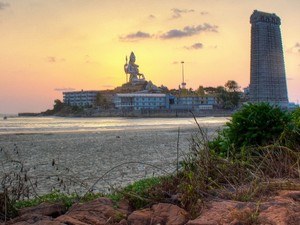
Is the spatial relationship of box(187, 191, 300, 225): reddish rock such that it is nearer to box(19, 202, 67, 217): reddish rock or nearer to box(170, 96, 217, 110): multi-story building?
box(19, 202, 67, 217): reddish rock

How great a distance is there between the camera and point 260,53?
15475 centimetres

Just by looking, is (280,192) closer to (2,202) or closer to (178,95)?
(2,202)

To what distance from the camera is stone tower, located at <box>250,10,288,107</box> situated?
506 feet

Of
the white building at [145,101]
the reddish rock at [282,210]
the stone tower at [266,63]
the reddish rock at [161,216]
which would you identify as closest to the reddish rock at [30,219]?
the reddish rock at [161,216]

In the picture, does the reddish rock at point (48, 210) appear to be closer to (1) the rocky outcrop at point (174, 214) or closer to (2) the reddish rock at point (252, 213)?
(1) the rocky outcrop at point (174, 214)

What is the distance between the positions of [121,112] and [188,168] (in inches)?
6147

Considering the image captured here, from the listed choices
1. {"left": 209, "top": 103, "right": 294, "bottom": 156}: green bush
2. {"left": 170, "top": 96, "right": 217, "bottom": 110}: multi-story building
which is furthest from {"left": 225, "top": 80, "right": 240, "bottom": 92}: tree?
{"left": 209, "top": 103, "right": 294, "bottom": 156}: green bush

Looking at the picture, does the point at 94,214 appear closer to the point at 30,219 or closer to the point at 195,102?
the point at 30,219

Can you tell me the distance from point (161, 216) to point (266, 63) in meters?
157

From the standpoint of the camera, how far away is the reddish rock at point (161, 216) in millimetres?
4096

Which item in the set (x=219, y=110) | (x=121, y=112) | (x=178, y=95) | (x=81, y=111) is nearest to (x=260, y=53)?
(x=219, y=110)

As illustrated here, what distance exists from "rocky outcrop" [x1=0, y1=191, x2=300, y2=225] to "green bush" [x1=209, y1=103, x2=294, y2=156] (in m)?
2.87

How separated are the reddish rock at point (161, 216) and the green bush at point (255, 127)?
10.9 feet

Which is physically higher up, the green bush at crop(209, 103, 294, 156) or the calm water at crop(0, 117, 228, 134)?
the green bush at crop(209, 103, 294, 156)
